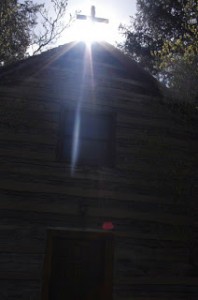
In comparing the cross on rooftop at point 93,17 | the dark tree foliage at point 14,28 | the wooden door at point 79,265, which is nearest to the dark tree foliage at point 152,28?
the dark tree foliage at point 14,28

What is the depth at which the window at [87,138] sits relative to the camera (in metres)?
8.73

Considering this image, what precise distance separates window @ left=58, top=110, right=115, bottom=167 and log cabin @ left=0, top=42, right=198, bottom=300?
24 mm

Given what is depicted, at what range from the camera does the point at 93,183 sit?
8.38 meters

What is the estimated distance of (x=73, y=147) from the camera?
8.80 m

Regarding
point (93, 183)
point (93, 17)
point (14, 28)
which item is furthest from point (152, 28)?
point (93, 183)

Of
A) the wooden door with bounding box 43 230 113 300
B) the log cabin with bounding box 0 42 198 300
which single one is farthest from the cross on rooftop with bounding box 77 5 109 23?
the wooden door with bounding box 43 230 113 300

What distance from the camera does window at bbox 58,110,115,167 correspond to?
8.73 meters

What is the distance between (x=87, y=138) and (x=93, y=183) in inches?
47.0

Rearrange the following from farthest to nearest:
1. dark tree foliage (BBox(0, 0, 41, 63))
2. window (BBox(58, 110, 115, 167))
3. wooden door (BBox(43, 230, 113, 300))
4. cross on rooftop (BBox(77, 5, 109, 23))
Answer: dark tree foliage (BBox(0, 0, 41, 63)) < cross on rooftop (BBox(77, 5, 109, 23)) < window (BBox(58, 110, 115, 167)) < wooden door (BBox(43, 230, 113, 300))

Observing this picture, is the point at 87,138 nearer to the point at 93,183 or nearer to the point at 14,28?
the point at 93,183

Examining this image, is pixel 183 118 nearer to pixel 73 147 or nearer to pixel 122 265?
pixel 73 147

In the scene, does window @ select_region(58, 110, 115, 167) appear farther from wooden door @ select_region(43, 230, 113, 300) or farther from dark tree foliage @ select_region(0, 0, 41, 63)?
dark tree foliage @ select_region(0, 0, 41, 63)

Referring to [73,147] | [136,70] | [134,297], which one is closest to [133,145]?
[73,147]

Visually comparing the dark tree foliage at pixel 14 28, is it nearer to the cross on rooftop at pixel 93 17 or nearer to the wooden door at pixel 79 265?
the cross on rooftop at pixel 93 17
